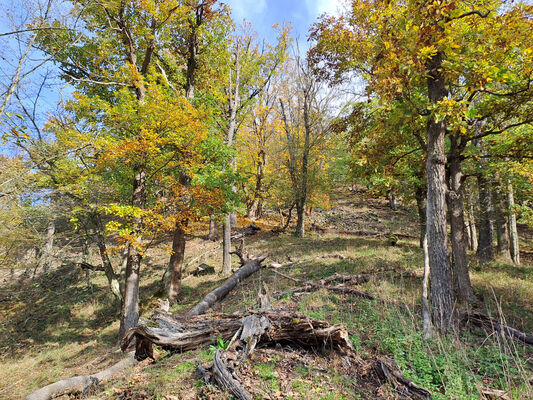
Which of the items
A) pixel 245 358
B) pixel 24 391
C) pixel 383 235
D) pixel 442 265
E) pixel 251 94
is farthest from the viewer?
pixel 383 235

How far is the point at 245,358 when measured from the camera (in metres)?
4.03

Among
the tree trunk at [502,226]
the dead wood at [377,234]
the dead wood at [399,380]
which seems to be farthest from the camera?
the dead wood at [377,234]

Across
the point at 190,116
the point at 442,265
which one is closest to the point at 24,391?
the point at 190,116

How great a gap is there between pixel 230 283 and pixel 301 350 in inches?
271

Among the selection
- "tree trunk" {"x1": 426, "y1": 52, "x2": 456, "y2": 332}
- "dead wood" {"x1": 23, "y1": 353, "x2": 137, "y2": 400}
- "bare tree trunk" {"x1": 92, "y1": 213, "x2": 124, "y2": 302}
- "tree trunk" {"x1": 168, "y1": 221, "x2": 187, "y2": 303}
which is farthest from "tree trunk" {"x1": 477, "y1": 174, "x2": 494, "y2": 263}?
"bare tree trunk" {"x1": 92, "y1": 213, "x2": 124, "y2": 302}

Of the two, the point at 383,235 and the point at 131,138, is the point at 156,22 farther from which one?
the point at 383,235

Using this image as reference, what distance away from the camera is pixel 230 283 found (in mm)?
10945

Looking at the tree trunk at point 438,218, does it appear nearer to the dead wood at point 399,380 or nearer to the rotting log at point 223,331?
the dead wood at point 399,380

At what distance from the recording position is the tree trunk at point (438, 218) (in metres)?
5.57

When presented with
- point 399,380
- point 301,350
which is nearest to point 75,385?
point 301,350

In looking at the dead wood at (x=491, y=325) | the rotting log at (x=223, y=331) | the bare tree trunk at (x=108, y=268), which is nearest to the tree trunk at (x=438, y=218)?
the dead wood at (x=491, y=325)

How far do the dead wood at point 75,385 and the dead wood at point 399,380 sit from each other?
503cm

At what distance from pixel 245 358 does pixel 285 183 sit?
1607cm

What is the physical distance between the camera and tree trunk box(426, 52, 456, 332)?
557 cm
